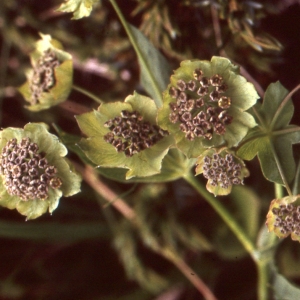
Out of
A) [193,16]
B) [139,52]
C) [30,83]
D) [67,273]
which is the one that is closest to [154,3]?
[193,16]

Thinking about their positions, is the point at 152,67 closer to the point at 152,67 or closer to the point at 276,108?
the point at 152,67

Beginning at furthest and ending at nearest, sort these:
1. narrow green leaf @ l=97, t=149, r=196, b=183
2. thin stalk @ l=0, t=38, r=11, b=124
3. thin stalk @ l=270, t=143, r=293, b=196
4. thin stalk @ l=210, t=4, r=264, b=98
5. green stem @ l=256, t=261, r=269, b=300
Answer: thin stalk @ l=0, t=38, r=11, b=124 < thin stalk @ l=210, t=4, r=264, b=98 < green stem @ l=256, t=261, r=269, b=300 < narrow green leaf @ l=97, t=149, r=196, b=183 < thin stalk @ l=270, t=143, r=293, b=196

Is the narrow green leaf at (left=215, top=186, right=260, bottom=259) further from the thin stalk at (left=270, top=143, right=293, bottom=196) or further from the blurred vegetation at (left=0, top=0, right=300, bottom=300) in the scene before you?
the thin stalk at (left=270, top=143, right=293, bottom=196)

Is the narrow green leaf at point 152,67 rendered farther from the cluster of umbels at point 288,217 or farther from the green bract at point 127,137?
the cluster of umbels at point 288,217

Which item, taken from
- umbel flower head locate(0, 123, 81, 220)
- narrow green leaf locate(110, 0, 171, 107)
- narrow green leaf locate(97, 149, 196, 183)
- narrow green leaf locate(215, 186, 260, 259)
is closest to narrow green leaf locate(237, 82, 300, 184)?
narrow green leaf locate(97, 149, 196, 183)

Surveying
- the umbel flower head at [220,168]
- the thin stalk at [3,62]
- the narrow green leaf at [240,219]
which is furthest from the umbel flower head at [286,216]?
the thin stalk at [3,62]

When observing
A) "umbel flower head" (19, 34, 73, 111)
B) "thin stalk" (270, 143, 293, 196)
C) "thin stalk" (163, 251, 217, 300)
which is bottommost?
"thin stalk" (163, 251, 217, 300)

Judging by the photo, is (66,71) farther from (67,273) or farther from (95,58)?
(67,273)
